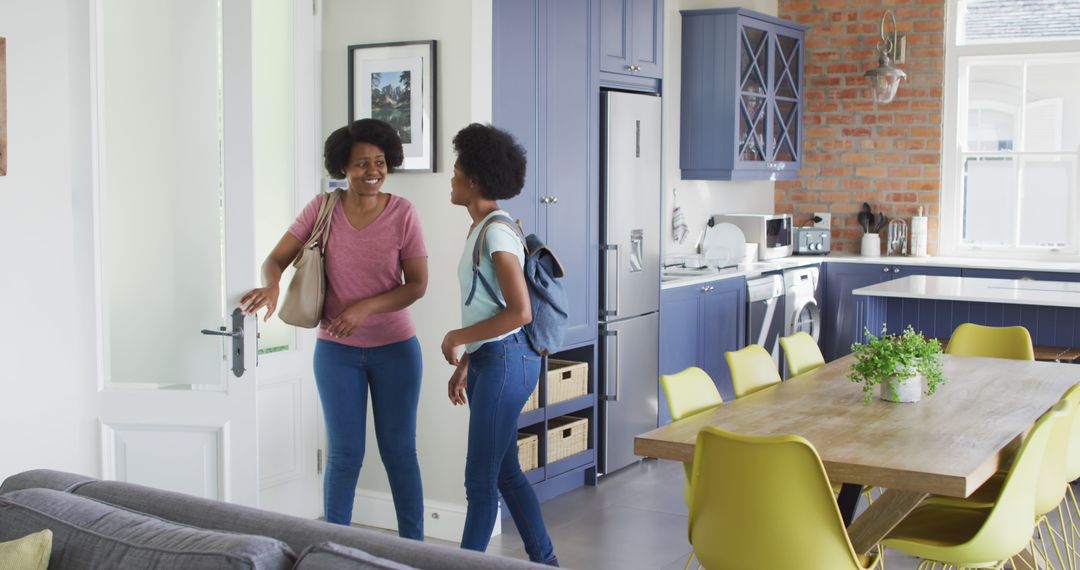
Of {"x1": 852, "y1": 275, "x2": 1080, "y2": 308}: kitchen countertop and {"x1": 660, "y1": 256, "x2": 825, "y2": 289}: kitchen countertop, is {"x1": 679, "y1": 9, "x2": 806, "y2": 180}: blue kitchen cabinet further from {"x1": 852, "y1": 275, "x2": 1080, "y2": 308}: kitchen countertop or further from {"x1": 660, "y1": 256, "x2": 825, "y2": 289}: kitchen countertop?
{"x1": 852, "y1": 275, "x2": 1080, "y2": 308}: kitchen countertop

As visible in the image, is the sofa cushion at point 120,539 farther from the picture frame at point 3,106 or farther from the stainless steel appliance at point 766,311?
the stainless steel appliance at point 766,311

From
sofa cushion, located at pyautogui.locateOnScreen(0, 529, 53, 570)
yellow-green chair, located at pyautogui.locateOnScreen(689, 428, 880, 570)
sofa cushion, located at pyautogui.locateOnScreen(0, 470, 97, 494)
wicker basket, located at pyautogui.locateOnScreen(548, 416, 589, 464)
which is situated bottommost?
wicker basket, located at pyautogui.locateOnScreen(548, 416, 589, 464)

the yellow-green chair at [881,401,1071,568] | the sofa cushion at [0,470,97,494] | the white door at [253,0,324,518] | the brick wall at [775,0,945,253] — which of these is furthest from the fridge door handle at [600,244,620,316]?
the brick wall at [775,0,945,253]

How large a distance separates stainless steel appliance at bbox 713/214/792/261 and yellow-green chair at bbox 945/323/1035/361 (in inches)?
106

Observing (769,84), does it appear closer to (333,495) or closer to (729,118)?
(729,118)

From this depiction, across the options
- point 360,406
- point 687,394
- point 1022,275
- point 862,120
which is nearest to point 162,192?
point 360,406

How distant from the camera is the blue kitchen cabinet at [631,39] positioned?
17.0 ft

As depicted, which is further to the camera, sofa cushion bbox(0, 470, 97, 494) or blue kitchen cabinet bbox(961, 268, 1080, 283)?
blue kitchen cabinet bbox(961, 268, 1080, 283)

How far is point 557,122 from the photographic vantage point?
4.83 meters

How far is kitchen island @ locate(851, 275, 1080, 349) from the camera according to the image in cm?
533

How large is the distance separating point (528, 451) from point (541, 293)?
1.50 m

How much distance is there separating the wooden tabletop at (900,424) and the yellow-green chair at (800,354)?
5.3 inches

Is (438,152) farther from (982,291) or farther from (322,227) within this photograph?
(982,291)

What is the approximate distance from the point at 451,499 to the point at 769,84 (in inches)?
163
